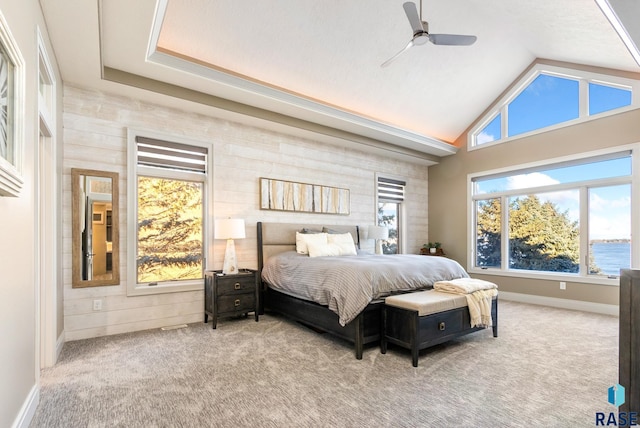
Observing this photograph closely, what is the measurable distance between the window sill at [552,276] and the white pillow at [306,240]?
340 cm

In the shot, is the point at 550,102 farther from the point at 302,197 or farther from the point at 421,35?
the point at 302,197

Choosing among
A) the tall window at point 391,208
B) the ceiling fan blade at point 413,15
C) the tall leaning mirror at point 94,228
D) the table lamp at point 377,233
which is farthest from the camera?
the tall window at point 391,208

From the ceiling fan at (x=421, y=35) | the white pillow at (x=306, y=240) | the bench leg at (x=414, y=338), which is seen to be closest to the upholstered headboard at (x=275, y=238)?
the white pillow at (x=306, y=240)

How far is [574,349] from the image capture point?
3307 mm

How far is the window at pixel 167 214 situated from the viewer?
13.4 feet

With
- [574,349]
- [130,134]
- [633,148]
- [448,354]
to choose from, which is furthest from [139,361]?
[633,148]

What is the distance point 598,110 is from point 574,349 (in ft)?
12.1

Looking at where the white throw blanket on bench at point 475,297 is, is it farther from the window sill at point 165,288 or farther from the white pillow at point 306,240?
the window sill at point 165,288

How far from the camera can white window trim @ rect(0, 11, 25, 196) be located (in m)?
1.48

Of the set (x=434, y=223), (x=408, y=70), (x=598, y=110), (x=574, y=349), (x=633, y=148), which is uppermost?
(x=408, y=70)

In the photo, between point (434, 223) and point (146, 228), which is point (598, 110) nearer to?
point (434, 223)

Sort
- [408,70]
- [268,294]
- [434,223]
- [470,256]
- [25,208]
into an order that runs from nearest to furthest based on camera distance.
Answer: [25,208] → [268,294] → [408,70] → [470,256] → [434,223]

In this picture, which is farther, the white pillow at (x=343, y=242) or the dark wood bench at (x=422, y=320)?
the white pillow at (x=343, y=242)

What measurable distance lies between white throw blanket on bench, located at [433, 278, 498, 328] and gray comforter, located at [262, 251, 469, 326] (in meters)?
0.30
